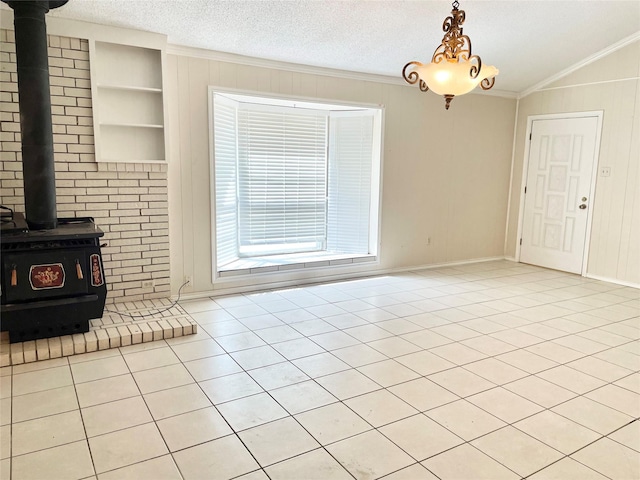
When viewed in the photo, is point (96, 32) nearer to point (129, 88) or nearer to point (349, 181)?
point (129, 88)

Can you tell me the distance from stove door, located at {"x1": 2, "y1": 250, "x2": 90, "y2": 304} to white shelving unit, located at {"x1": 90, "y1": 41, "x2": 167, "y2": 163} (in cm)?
109

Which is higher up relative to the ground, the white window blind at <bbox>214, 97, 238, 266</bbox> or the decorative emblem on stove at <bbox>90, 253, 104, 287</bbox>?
the white window blind at <bbox>214, 97, 238, 266</bbox>

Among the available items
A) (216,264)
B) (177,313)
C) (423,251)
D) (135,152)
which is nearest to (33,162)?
(135,152)

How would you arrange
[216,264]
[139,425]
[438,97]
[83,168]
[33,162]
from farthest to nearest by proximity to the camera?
[438,97] < [216,264] < [83,168] < [33,162] < [139,425]

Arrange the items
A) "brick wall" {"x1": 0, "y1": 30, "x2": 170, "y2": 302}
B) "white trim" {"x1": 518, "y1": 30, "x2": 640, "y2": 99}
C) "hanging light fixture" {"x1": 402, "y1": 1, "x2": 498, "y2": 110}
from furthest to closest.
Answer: "white trim" {"x1": 518, "y1": 30, "x2": 640, "y2": 99}
"brick wall" {"x1": 0, "y1": 30, "x2": 170, "y2": 302}
"hanging light fixture" {"x1": 402, "y1": 1, "x2": 498, "y2": 110}

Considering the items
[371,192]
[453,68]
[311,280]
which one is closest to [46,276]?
[311,280]

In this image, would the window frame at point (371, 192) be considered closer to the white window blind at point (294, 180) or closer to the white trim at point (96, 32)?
the white window blind at point (294, 180)

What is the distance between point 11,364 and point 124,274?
1.26 meters

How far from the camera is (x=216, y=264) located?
181 inches

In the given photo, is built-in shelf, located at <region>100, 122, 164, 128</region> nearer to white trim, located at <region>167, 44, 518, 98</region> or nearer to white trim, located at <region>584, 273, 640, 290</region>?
white trim, located at <region>167, 44, 518, 98</region>

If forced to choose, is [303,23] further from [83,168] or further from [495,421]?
[495,421]

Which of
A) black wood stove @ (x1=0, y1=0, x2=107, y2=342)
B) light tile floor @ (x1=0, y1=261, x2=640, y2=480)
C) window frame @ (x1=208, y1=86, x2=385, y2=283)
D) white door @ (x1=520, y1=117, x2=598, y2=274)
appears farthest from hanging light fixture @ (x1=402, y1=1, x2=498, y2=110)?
white door @ (x1=520, y1=117, x2=598, y2=274)

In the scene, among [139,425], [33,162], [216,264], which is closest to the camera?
[139,425]

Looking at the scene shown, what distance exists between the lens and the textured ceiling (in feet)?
11.8
